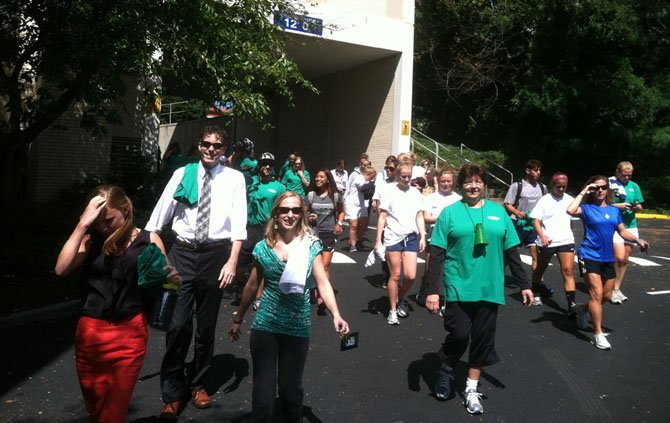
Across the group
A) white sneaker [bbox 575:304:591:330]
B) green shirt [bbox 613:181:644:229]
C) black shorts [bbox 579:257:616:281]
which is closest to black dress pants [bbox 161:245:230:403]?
black shorts [bbox 579:257:616:281]

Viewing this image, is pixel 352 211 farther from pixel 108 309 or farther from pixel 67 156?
pixel 108 309

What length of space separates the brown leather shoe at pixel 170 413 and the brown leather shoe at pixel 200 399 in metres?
0.20

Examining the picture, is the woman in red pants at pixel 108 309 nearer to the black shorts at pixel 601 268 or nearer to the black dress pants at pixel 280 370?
the black dress pants at pixel 280 370

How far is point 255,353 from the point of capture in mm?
3611

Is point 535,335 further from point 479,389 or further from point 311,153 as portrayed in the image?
point 311,153

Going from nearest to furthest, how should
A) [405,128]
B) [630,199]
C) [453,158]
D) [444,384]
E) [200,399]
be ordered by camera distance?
[200,399] < [444,384] < [630,199] < [405,128] < [453,158]

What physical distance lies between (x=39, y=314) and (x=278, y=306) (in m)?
4.49

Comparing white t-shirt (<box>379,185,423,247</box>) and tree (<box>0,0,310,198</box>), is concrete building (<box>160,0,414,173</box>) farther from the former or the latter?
white t-shirt (<box>379,185,423,247</box>)

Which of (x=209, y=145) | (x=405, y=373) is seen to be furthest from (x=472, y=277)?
(x=209, y=145)

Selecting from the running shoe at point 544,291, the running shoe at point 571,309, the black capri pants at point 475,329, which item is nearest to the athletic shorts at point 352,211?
the running shoe at point 544,291

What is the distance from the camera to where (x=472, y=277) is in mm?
4578

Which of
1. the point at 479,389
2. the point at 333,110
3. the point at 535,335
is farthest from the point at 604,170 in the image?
the point at 479,389

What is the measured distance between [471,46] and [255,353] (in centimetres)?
2953

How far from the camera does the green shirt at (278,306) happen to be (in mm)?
3643
